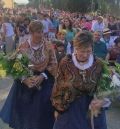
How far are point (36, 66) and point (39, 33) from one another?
1.47 feet

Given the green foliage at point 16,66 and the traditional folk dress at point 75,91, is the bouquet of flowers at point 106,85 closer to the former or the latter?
the traditional folk dress at point 75,91

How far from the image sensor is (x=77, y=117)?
5.47 metres

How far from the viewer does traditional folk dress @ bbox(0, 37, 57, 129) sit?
22.8 feet

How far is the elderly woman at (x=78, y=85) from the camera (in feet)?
17.4

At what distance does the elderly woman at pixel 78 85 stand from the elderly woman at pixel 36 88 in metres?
1.43

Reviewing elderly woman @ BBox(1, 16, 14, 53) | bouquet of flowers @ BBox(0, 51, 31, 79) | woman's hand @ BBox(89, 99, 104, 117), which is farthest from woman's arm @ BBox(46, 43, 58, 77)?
elderly woman @ BBox(1, 16, 14, 53)

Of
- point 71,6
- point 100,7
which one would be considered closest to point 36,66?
point 100,7

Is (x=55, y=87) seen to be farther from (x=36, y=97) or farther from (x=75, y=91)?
(x=36, y=97)

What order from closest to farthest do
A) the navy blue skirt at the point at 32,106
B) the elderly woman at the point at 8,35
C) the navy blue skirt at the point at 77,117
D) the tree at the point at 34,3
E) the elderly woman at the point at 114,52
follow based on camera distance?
1. the navy blue skirt at the point at 77,117
2. the navy blue skirt at the point at 32,106
3. the elderly woman at the point at 114,52
4. the elderly woman at the point at 8,35
5. the tree at the point at 34,3

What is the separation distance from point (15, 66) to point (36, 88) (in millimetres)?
421

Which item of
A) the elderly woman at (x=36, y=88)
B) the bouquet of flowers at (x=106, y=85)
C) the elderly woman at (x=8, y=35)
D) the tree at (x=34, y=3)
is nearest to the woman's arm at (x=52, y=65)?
the elderly woman at (x=36, y=88)

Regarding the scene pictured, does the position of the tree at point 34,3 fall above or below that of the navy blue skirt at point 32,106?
below

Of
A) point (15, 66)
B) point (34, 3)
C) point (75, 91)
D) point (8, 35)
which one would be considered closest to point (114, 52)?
point (15, 66)

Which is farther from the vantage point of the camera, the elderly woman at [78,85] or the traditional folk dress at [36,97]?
the traditional folk dress at [36,97]
